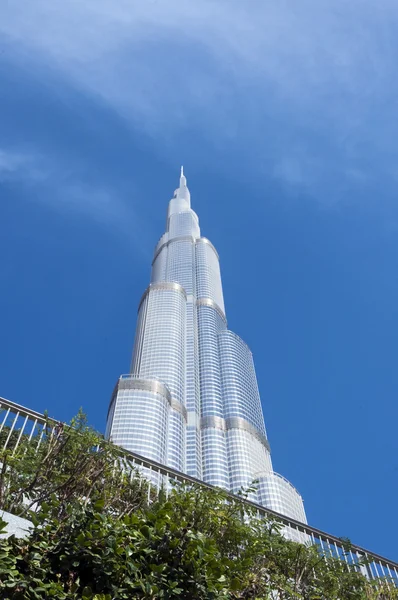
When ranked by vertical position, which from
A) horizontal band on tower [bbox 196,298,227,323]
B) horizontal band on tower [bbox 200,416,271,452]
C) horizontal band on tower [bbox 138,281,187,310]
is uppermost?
horizontal band on tower [bbox 196,298,227,323]

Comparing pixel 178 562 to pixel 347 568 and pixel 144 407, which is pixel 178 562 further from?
pixel 144 407

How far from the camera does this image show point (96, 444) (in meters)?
7.68

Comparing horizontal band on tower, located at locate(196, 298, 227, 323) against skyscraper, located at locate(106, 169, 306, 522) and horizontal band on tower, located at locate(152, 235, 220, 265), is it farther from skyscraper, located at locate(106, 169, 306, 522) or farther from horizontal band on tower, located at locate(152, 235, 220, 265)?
horizontal band on tower, located at locate(152, 235, 220, 265)

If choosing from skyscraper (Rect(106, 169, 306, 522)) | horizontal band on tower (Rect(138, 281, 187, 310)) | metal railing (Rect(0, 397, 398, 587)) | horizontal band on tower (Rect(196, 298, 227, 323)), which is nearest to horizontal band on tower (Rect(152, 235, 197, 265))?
skyscraper (Rect(106, 169, 306, 522))

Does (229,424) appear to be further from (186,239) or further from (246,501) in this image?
(246,501)

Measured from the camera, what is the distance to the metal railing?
8.17 m

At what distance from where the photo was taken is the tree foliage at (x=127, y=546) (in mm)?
4727

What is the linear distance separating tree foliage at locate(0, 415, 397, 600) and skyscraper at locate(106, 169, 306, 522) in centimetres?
6130

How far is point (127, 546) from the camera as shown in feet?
15.9

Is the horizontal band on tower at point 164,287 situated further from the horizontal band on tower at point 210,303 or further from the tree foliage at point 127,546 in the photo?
the tree foliage at point 127,546

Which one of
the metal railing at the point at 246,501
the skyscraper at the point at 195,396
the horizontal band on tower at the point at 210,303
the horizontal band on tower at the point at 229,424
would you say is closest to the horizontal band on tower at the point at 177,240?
the skyscraper at the point at 195,396

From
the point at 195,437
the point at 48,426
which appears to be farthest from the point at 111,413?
the point at 48,426

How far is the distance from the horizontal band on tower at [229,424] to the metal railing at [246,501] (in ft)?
282

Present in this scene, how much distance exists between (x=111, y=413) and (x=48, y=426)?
76.3 m
